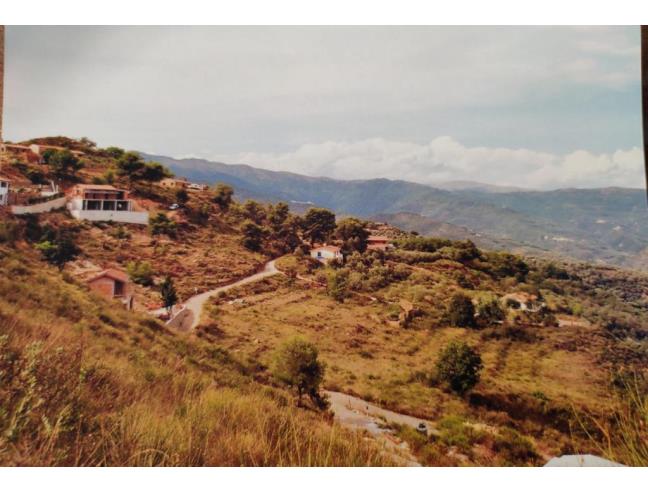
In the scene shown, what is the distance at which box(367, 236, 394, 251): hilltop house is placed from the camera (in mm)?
4168

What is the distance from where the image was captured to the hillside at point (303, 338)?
2.84 m

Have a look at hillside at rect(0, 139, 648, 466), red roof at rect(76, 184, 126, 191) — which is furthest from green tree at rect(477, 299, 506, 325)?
red roof at rect(76, 184, 126, 191)

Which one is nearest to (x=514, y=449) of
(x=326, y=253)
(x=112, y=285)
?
(x=326, y=253)

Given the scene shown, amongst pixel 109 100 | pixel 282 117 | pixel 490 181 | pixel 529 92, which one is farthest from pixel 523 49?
pixel 109 100

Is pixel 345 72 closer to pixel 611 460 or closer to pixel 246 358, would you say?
pixel 246 358

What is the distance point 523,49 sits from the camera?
12.2 ft

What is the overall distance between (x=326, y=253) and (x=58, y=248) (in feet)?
8.27

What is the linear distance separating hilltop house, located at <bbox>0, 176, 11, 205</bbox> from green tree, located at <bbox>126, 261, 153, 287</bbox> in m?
1.32

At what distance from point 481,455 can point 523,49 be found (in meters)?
3.51

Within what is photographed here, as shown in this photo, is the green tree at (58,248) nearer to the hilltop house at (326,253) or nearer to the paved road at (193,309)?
the paved road at (193,309)

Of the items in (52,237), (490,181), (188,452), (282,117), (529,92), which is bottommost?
(188,452)

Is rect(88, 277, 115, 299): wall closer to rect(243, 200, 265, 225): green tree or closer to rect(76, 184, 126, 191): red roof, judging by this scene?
rect(76, 184, 126, 191): red roof

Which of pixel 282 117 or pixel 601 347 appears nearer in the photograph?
pixel 601 347

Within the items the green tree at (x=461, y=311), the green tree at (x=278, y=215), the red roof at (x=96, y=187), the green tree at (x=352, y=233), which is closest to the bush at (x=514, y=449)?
the green tree at (x=461, y=311)
